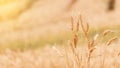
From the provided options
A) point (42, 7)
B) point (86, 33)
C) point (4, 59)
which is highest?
point (86, 33)

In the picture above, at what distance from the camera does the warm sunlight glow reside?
18612mm

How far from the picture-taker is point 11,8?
19469 mm

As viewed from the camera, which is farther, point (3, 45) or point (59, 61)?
point (3, 45)

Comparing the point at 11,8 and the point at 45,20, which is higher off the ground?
the point at 11,8

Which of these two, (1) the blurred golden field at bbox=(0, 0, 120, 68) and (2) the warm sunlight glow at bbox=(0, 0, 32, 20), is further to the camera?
(2) the warm sunlight glow at bbox=(0, 0, 32, 20)

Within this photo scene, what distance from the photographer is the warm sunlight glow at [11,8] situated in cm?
1861

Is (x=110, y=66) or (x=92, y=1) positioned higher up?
(x=110, y=66)

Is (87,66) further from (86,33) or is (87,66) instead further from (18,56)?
(18,56)

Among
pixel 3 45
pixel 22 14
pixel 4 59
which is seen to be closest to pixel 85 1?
pixel 22 14

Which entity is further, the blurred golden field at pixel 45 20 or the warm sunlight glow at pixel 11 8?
the warm sunlight glow at pixel 11 8

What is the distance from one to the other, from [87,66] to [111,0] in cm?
1644

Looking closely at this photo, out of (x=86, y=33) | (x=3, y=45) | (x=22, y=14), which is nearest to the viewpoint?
(x=86, y=33)

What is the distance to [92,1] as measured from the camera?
2188 centimetres

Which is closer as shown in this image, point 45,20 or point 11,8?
point 45,20
